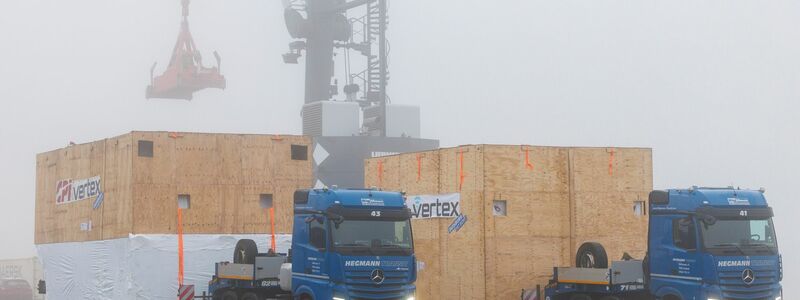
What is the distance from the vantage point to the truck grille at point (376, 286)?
18891mm

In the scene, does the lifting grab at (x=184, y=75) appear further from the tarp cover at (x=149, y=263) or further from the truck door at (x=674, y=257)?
the truck door at (x=674, y=257)

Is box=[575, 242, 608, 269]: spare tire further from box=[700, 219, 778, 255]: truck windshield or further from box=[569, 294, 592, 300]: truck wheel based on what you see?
box=[700, 219, 778, 255]: truck windshield

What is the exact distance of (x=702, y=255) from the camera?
19.3m

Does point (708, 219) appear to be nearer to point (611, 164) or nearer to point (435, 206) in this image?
point (611, 164)

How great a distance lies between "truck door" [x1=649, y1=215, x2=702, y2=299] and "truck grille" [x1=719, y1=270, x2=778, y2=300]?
449 millimetres

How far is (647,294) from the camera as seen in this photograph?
68.4ft

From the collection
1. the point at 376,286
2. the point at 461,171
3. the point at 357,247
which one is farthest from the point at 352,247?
the point at 461,171

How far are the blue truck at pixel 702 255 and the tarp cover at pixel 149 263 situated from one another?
8.20m

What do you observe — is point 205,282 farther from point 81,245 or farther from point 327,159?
point 327,159

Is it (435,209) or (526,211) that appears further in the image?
(435,209)

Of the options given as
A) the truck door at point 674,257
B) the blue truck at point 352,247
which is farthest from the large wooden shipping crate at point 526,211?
the blue truck at point 352,247

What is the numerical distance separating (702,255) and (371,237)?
5848mm

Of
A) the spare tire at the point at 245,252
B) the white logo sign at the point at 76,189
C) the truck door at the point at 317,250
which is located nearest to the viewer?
the truck door at the point at 317,250

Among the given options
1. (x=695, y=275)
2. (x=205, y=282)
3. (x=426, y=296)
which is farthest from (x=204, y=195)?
(x=695, y=275)
